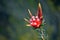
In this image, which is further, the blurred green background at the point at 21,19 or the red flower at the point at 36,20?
the red flower at the point at 36,20

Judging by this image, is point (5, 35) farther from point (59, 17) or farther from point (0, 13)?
point (59, 17)

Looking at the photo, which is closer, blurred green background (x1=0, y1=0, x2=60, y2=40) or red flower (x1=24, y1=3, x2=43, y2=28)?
blurred green background (x1=0, y1=0, x2=60, y2=40)

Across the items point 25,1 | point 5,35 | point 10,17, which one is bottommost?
point 5,35

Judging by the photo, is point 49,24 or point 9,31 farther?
point 49,24

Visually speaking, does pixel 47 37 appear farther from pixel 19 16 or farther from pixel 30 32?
pixel 19 16

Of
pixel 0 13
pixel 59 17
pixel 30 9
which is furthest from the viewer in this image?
pixel 59 17

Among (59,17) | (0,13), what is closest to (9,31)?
(0,13)

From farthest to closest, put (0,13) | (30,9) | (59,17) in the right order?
(59,17) < (30,9) < (0,13)

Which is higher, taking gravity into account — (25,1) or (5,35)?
(25,1)
